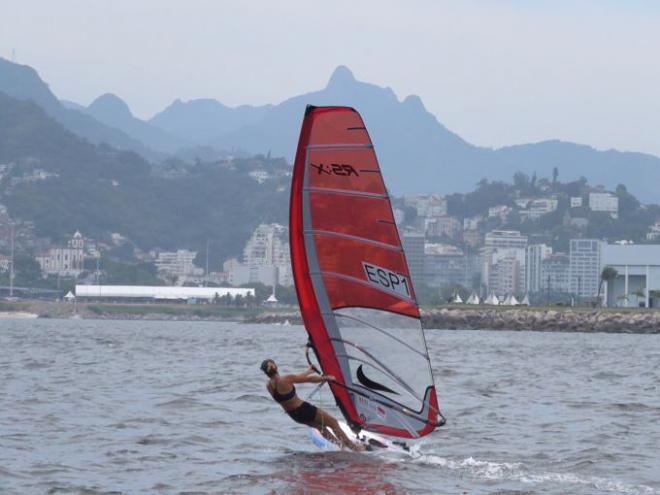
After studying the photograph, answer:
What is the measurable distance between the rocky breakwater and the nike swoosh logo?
8141 centimetres

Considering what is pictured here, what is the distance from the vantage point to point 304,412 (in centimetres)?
1845

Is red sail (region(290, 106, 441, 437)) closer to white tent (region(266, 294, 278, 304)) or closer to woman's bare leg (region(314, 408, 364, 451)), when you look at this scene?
woman's bare leg (region(314, 408, 364, 451))

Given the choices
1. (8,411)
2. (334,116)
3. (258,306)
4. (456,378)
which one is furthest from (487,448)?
(258,306)

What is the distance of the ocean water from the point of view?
1750 cm

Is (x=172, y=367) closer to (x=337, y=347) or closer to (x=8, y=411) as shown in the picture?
(x=8, y=411)

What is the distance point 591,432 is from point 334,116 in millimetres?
7647

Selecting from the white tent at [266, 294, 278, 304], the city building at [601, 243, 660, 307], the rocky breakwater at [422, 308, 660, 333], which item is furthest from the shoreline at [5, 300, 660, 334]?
the white tent at [266, 294, 278, 304]

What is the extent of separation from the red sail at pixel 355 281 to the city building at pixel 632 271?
109 m

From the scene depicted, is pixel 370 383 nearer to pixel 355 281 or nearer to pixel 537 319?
pixel 355 281

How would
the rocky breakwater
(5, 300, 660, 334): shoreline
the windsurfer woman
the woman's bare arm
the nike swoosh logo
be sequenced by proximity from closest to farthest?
the woman's bare arm
the windsurfer woman
the nike swoosh logo
the rocky breakwater
(5, 300, 660, 334): shoreline

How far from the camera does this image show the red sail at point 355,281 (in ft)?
58.5

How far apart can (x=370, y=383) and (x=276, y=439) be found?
3.19m

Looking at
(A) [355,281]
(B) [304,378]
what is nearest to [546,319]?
(A) [355,281]

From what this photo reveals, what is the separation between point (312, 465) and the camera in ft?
60.2
